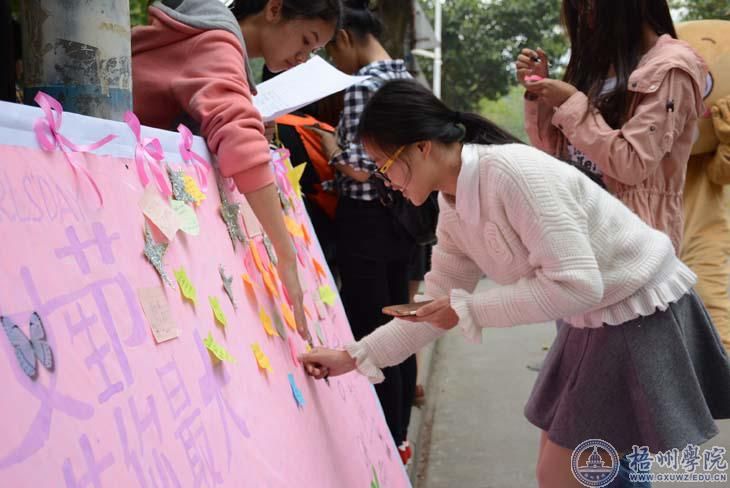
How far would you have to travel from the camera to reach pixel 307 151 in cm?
345

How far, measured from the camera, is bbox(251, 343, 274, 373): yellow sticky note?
1708 millimetres

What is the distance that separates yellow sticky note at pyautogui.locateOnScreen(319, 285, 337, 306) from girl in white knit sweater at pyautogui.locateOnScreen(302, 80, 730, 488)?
1.29 feet

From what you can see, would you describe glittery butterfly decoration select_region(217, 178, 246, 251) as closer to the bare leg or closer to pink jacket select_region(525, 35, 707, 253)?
the bare leg

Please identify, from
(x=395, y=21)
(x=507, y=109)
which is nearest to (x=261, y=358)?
(x=395, y=21)

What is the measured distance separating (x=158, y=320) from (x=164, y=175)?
36 cm

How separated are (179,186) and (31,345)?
0.68m

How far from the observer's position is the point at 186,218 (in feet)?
5.12

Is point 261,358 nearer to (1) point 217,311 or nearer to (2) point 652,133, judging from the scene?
(1) point 217,311

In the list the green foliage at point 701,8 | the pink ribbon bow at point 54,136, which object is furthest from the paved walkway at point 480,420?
the green foliage at point 701,8

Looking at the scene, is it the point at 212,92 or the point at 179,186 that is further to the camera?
the point at 212,92

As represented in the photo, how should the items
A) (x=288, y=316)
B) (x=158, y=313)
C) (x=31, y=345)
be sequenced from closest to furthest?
(x=31, y=345) → (x=158, y=313) → (x=288, y=316)

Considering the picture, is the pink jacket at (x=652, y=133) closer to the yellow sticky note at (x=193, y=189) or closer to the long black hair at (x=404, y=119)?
the long black hair at (x=404, y=119)

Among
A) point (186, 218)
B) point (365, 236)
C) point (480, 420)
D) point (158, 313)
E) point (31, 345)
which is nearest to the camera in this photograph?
point (31, 345)
